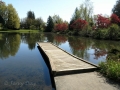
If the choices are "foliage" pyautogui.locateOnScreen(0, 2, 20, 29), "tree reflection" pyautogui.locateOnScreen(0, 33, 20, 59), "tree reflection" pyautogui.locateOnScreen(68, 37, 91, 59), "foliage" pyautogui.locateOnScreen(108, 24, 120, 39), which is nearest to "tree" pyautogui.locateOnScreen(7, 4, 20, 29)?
"foliage" pyautogui.locateOnScreen(0, 2, 20, 29)

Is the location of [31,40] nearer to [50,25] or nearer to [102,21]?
[102,21]

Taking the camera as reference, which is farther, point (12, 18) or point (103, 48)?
point (12, 18)

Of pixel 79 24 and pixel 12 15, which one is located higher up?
pixel 12 15

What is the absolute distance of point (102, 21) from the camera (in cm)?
2848

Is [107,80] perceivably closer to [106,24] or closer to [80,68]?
[80,68]

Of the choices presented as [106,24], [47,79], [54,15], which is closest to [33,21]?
[54,15]

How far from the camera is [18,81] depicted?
567 centimetres

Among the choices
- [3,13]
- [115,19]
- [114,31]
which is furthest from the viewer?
[3,13]

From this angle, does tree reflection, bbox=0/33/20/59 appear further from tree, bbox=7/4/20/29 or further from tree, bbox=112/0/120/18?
tree, bbox=7/4/20/29

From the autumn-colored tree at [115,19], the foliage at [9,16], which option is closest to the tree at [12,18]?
the foliage at [9,16]

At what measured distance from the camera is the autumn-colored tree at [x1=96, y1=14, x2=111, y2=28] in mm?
28250

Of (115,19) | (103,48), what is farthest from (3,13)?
(103,48)

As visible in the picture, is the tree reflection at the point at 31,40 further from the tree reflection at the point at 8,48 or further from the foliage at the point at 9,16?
the foliage at the point at 9,16

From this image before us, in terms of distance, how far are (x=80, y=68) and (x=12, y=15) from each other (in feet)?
192
